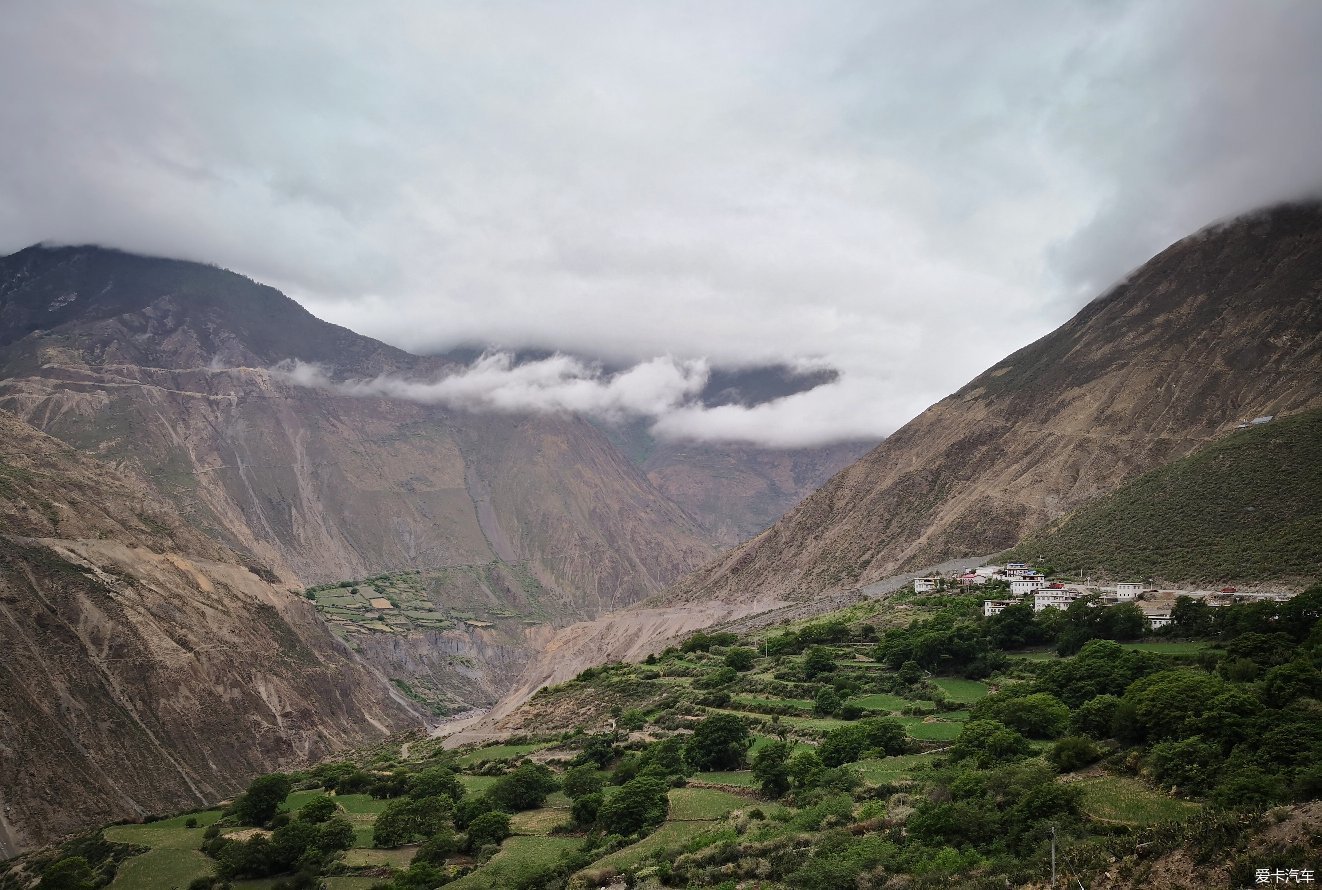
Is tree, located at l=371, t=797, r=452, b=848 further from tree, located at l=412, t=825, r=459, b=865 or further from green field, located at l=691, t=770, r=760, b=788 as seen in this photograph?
green field, located at l=691, t=770, r=760, b=788

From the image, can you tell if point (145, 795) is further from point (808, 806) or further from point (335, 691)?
point (808, 806)

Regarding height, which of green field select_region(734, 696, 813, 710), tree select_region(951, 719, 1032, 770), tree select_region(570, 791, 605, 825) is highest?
tree select_region(951, 719, 1032, 770)

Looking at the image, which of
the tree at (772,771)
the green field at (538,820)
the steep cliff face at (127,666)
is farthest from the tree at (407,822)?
the steep cliff face at (127,666)

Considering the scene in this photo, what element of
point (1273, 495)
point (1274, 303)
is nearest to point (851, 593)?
point (1273, 495)

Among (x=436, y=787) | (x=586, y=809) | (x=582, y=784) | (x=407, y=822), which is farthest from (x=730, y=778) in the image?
(x=436, y=787)

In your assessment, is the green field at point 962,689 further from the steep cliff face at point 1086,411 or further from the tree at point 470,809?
the steep cliff face at point 1086,411

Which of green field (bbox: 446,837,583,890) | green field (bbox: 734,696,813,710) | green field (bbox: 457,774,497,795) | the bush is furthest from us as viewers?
green field (bbox: 734,696,813,710)

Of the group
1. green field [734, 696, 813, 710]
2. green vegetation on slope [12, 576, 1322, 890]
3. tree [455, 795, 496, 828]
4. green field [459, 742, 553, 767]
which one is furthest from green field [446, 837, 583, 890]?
green field [459, 742, 553, 767]
